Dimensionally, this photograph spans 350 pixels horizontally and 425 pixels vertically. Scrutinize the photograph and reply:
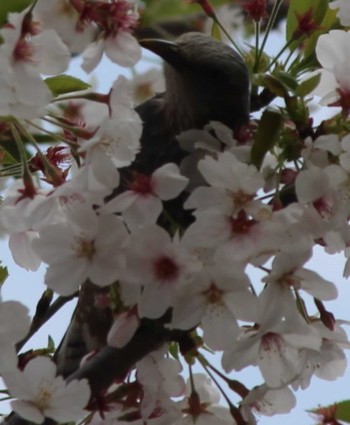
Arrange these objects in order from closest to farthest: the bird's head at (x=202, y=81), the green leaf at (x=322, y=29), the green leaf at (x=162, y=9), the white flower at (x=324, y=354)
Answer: the white flower at (x=324, y=354), the green leaf at (x=162, y=9), the green leaf at (x=322, y=29), the bird's head at (x=202, y=81)

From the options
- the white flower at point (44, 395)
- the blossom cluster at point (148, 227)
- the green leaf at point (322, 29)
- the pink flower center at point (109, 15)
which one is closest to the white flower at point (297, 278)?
the blossom cluster at point (148, 227)

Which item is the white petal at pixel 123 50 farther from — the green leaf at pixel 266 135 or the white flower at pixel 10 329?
the white flower at pixel 10 329

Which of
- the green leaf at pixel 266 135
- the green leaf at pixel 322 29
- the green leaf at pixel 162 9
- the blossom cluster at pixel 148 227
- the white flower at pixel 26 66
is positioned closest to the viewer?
the white flower at pixel 26 66

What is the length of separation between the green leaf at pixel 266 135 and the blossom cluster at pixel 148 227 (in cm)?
1

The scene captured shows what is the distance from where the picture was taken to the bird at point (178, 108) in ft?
7.12

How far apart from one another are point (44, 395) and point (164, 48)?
0.83m

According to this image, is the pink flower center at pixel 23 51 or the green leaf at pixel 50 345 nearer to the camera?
the pink flower center at pixel 23 51

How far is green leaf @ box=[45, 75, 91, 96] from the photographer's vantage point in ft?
6.13

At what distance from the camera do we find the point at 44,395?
62.0 inches

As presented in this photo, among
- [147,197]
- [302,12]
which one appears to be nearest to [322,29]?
[302,12]

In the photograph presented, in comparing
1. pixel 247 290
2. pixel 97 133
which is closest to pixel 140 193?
pixel 97 133

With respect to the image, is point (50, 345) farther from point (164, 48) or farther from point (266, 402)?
point (164, 48)

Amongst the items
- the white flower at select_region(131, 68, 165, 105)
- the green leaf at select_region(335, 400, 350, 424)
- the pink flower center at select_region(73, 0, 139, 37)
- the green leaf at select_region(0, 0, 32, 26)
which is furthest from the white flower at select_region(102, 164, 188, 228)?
the white flower at select_region(131, 68, 165, 105)

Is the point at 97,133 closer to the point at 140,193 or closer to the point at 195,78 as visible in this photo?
the point at 140,193
